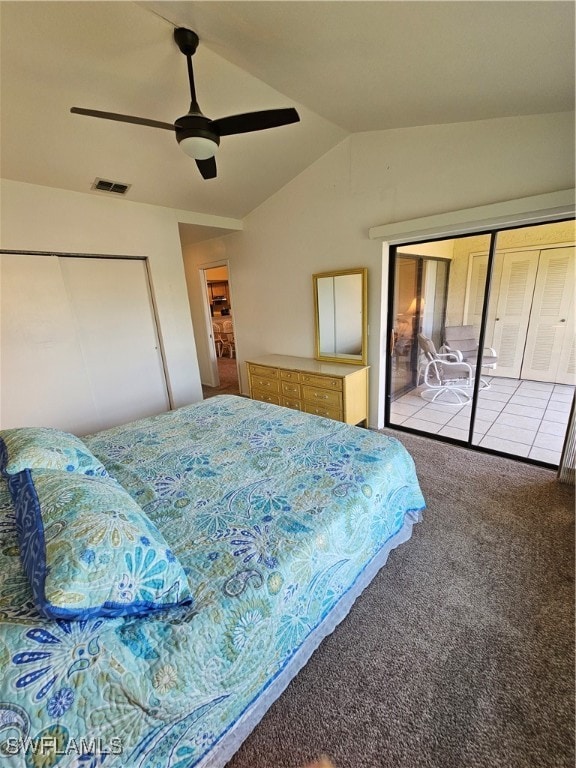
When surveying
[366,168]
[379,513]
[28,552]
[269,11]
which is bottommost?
[379,513]

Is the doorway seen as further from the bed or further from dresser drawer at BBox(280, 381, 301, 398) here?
the bed

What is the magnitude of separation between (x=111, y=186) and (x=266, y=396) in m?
2.54

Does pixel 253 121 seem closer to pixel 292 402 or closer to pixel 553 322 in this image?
pixel 292 402

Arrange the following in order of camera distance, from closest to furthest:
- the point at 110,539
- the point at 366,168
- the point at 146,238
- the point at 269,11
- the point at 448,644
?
the point at 110,539 → the point at 448,644 → the point at 269,11 → the point at 366,168 → the point at 146,238

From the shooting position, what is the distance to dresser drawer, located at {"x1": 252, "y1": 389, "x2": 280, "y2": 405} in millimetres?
3648

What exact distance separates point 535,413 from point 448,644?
3.04 m

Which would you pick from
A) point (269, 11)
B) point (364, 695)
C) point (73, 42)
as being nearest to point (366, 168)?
point (269, 11)

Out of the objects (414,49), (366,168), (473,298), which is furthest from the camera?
(473,298)

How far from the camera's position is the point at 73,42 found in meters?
1.61

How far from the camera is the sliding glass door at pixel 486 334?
3449mm

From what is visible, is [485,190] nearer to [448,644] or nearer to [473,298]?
[473,298]

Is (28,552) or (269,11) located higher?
(269,11)

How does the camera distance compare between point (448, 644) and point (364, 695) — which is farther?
point (448, 644)

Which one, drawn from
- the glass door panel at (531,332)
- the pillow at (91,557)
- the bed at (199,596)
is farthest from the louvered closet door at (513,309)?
the pillow at (91,557)
